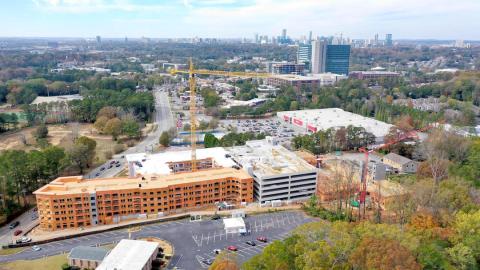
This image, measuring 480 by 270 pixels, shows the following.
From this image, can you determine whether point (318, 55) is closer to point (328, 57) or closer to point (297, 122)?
point (328, 57)

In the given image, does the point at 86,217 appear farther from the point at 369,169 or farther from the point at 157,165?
the point at 369,169

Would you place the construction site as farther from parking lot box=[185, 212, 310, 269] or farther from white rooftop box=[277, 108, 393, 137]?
white rooftop box=[277, 108, 393, 137]

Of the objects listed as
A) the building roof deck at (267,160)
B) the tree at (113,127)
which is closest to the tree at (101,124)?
the tree at (113,127)

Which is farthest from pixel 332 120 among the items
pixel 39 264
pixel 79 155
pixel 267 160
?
pixel 39 264

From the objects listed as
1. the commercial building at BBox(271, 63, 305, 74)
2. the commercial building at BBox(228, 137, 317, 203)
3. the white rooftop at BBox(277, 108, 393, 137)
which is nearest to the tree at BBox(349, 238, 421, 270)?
the commercial building at BBox(228, 137, 317, 203)

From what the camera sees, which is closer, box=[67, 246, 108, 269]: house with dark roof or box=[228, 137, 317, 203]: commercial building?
box=[67, 246, 108, 269]: house with dark roof

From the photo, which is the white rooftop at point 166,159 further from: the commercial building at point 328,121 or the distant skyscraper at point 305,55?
the distant skyscraper at point 305,55
